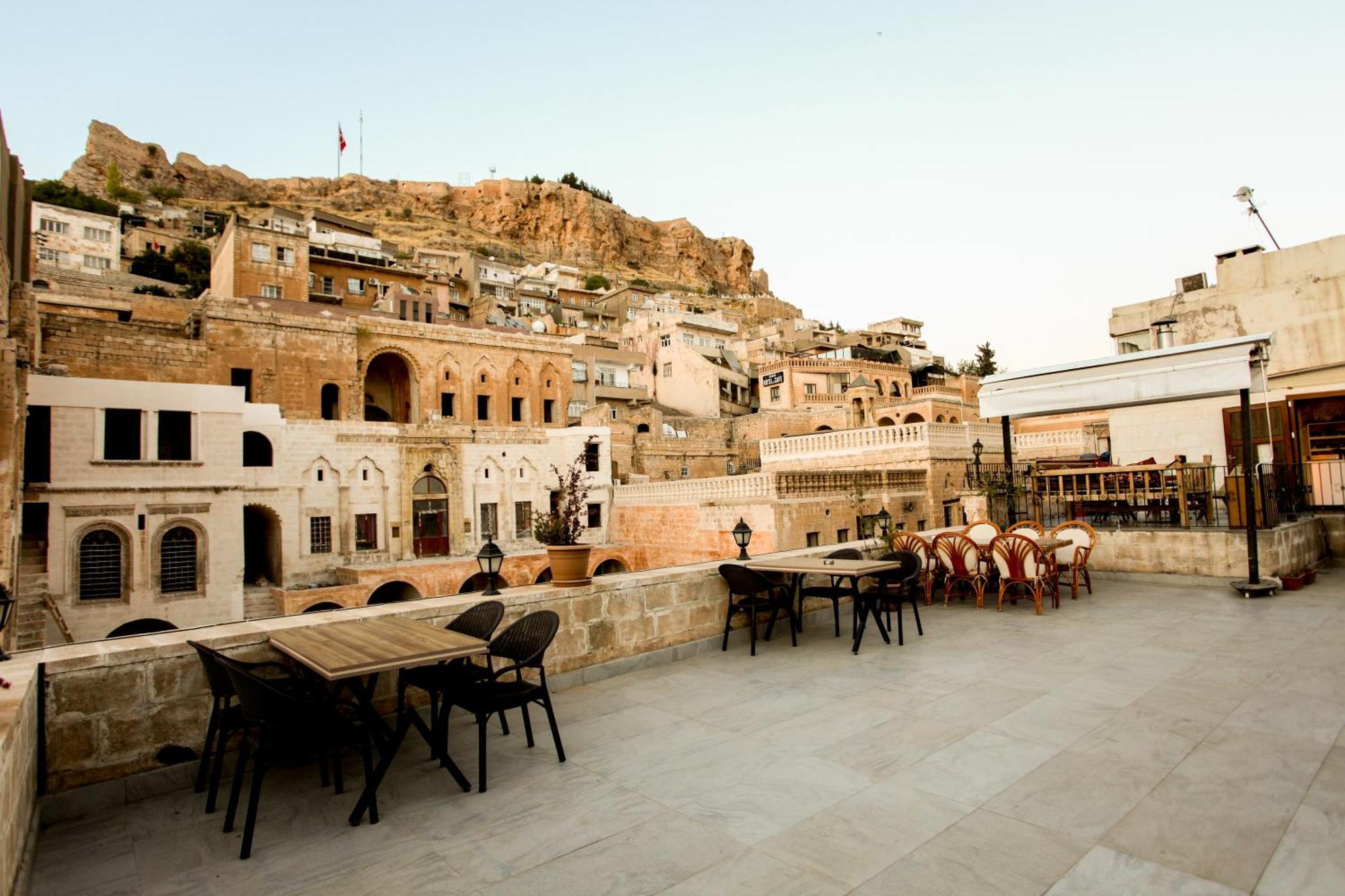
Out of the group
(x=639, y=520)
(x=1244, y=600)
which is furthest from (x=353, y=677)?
(x=639, y=520)

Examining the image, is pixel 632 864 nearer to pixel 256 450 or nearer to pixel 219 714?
Answer: pixel 219 714

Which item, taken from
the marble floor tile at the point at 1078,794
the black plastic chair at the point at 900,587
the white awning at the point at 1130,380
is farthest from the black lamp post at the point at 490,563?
the white awning at the point at 1130,380

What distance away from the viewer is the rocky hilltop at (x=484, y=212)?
79625 mm

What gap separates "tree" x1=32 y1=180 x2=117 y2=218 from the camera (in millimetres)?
55722

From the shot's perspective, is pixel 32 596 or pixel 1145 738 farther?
pixel 32 596

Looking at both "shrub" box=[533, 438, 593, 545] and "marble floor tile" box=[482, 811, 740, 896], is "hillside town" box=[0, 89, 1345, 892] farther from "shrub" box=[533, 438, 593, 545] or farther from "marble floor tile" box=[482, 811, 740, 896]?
"marble floor tile" box=[482, 811, 740, 896]

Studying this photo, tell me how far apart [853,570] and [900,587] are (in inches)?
43.2

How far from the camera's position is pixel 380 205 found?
95938 mm

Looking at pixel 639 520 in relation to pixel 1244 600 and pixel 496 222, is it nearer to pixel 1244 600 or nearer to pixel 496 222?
pixel 1244 600

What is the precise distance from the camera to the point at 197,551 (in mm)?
21875

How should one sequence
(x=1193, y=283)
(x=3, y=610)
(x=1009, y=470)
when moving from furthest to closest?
(x=1193, y=283) < (x=1009, y=470) < (x=3, y=610)

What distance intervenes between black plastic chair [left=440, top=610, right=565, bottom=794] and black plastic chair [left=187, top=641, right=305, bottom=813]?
2.43 ft

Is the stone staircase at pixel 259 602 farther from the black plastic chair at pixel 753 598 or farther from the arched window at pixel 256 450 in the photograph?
the black plastic chair at pixel 753 598

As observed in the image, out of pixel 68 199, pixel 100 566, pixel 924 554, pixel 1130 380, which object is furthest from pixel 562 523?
pixel 68 199
